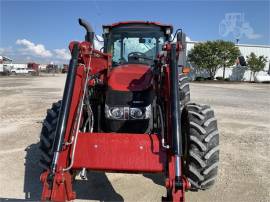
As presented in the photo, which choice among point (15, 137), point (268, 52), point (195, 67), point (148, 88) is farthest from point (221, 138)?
point (268, 52)

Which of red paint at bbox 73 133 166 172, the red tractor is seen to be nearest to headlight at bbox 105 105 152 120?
the red tractor

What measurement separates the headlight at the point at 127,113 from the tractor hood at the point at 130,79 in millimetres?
264

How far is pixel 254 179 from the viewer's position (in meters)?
5.48

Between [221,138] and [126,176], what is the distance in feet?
11.4

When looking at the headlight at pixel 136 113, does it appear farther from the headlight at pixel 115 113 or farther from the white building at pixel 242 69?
the white building at pixel 242 69

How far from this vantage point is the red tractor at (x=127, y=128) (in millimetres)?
3598

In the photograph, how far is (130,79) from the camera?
4836 mm

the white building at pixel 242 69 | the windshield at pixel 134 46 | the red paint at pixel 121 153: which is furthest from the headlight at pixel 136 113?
the white building at pixel 242 69

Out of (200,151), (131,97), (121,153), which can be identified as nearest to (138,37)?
(131,97)

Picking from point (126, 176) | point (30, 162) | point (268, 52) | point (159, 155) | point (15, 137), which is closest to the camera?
point (159, 155)

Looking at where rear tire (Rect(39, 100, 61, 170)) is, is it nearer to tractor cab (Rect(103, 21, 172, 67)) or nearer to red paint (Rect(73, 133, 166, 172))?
red paint (Rect(73, 133, 166, 172))

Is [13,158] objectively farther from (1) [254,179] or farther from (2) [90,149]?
(1) [254,179]

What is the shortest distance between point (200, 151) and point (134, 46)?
2.53m

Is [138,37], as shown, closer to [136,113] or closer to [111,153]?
[136,113]
